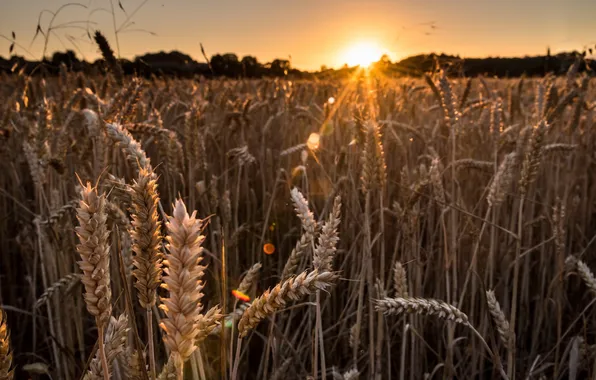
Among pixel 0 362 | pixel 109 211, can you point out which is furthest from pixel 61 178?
pixel 0 362

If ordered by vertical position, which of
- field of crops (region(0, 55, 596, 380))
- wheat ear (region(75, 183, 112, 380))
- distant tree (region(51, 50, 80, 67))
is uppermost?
distant tree (region(51, 50, 80, 67))

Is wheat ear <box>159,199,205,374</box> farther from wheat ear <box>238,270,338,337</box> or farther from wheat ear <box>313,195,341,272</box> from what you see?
wheat ear <box>313,195,341,272</box>

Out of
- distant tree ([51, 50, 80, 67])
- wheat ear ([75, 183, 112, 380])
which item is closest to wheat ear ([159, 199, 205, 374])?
wheat ear ([75, 183, 112, 380])

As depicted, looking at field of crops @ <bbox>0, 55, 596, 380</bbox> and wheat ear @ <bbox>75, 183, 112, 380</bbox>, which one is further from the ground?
wheat ear @ <bbox>75, 183, 112, 380</bbox>

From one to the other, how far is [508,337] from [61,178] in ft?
5.71

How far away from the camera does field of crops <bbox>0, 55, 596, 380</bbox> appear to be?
681mm

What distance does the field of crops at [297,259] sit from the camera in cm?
68

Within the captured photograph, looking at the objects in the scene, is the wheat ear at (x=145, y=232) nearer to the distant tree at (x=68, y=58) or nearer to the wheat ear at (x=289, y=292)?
the wheat ear at (x=289, y=292)

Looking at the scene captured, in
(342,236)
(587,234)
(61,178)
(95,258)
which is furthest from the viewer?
(587,234)

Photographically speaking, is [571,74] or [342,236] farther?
[571,74]

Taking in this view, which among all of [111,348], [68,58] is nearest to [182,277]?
[111,348]

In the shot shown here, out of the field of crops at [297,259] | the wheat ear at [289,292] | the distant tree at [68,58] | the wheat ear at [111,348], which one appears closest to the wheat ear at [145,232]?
the field of crops at [297,259]

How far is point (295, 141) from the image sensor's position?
13.0 feet

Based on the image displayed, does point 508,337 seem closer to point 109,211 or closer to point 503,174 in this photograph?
point 503,174
